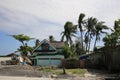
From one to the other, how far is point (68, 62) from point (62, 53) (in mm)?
11602

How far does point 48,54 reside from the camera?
51.4 m

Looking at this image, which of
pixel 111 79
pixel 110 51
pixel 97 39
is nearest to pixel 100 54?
pixel 110 51

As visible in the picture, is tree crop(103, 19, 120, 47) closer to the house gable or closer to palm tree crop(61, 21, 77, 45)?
the house gable

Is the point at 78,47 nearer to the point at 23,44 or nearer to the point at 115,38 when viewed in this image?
the point at 23,44

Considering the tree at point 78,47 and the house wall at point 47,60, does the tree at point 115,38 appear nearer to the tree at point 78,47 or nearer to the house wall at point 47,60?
the house wall at point 47,60

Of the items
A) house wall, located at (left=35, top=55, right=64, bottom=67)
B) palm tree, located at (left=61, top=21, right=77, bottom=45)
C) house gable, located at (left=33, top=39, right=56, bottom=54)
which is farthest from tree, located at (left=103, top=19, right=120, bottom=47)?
palm tree, located at (left=61, top=21, right=77, bottom=45)

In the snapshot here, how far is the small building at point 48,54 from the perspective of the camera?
4953 cm

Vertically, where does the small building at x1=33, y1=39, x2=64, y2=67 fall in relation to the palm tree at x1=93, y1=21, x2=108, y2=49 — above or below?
below

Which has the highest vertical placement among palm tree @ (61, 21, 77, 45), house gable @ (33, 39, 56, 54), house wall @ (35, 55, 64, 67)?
palm tree @ (61, 21, 77, 45)

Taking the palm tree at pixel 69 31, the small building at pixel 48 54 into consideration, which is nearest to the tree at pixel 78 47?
the palm tree at pixel 69 31

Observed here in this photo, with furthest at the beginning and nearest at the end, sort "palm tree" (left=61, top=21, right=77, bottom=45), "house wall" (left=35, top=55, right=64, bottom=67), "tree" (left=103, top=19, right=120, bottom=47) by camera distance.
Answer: "palm tree" (left=61, top=21, right=77, bottom=45) → "house wall" (left=35, top=55, right=64, bottom=67) → "tree" (left=103, top=19, right=120, bottom=47)

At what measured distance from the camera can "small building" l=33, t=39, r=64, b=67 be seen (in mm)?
49531

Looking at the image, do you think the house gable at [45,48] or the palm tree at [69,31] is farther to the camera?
the palm tree at [69,31]

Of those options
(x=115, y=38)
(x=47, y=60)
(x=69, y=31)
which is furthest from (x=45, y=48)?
(x=115, y=38)
